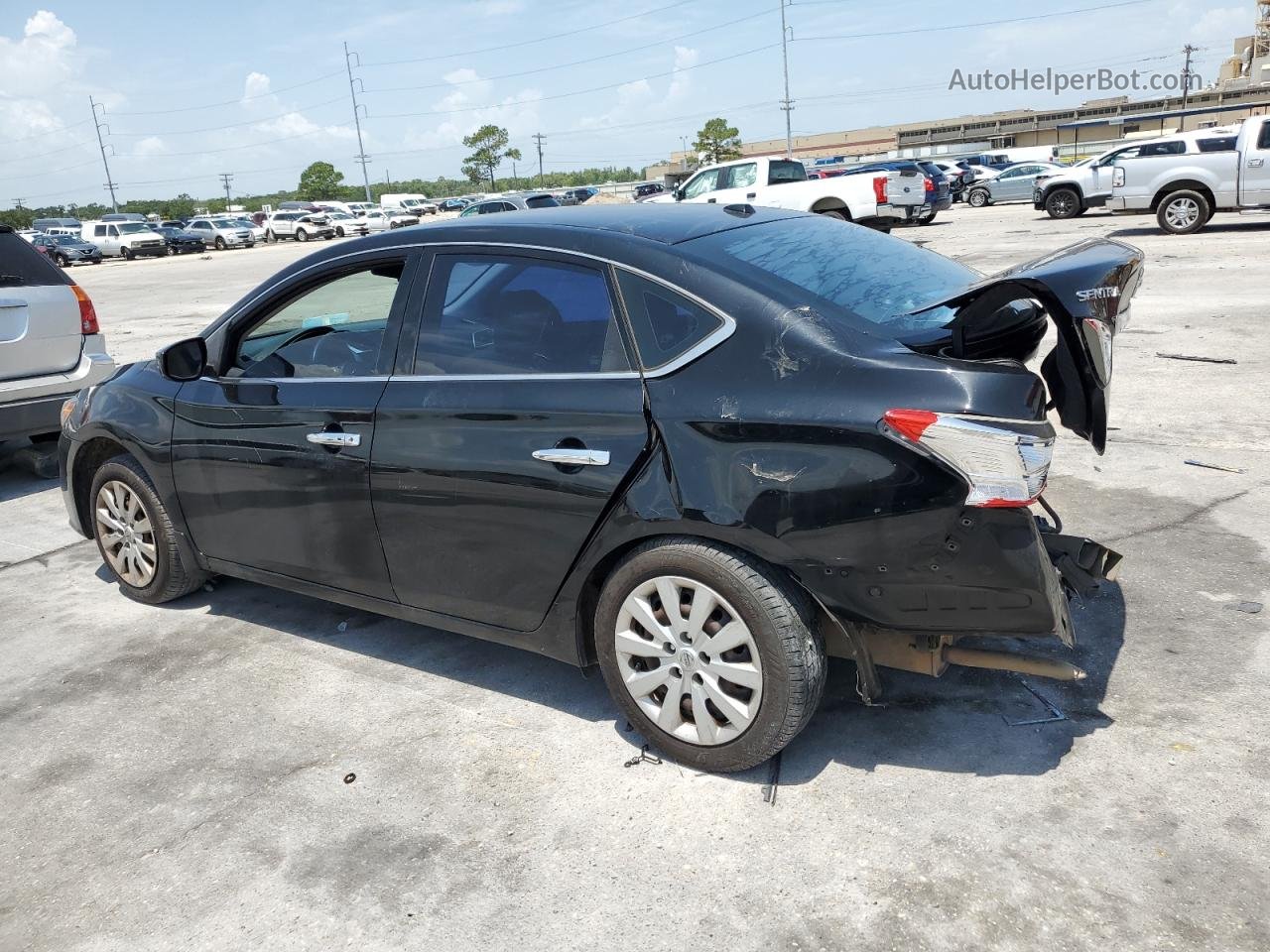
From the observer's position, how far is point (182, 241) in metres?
47.0

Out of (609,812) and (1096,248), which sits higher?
(1096,248)

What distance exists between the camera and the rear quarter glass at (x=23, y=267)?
22.8ft

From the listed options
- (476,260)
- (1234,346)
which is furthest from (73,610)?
(1234,346)

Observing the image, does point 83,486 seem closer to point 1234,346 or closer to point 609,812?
point 609,812

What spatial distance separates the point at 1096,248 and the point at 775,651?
1738 mm

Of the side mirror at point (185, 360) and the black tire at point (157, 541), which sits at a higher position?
the side mirror at point (185, 360)

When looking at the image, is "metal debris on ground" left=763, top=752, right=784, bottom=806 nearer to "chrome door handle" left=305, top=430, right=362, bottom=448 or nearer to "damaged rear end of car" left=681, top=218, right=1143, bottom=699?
"damaged rear end of car" left=681, top=218, right=1143, bottom=699

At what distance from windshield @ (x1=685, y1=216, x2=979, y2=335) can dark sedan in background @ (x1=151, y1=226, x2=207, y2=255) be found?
48.8 meters

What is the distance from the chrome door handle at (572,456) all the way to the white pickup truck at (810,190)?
58.6ft

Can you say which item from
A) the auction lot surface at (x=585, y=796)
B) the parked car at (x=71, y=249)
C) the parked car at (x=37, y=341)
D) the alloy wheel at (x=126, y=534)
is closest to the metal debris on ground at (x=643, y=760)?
the auction lot surface at (x=585, y=796)

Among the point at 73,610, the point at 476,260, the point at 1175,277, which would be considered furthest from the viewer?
the point at 1175,277

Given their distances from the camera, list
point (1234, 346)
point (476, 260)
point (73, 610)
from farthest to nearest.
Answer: point (1234, 346), point (73, 610), point (476, 260)

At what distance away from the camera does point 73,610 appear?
4.98 metres

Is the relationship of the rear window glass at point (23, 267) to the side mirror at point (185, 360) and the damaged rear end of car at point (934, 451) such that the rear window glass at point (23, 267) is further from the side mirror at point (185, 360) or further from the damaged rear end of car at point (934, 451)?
the damaged rear end of car at point (934, 451)
